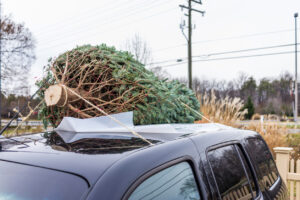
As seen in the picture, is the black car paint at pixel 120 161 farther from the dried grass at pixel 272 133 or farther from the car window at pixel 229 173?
the dried grass at pixel 272 133

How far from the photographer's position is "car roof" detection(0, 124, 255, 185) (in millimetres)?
1197

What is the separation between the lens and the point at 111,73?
3.02 metres

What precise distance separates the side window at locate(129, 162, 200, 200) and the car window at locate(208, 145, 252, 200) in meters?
0.28

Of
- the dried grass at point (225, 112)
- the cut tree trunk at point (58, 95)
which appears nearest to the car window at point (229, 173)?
the cut tree trunk at point (58, 95)

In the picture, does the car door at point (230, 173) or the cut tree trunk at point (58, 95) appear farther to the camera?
the cut tree trunk at point (58, 95)

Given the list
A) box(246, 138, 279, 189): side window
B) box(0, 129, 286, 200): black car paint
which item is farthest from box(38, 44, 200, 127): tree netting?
box(0, 129, 286, 200): black car paint

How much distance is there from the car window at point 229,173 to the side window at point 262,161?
30cm

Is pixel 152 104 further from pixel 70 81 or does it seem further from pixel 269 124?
pixel 269 124

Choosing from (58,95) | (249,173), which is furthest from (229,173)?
(58,95)

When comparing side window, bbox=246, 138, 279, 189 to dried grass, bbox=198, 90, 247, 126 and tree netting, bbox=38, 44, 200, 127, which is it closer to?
tree netting, bbox=38, 44, 200, 127

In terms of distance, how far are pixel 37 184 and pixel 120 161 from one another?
410 mm

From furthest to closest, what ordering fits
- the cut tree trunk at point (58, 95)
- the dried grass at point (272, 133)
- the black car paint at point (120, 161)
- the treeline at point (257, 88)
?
the treeline at point (257, 88), the dried grass at point (272, 133), the cut tree trunk at point (58, 95), the black car paint at point (120, 161)

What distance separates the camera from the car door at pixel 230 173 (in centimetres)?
167

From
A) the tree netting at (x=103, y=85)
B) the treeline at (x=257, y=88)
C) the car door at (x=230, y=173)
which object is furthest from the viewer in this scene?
the treeline at (x=257, y=88)
